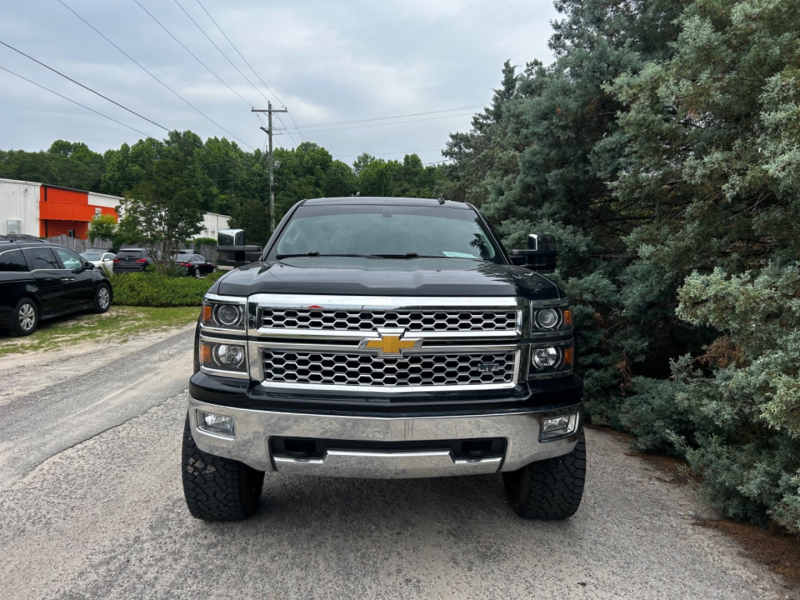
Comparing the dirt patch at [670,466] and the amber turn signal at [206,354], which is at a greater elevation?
the amber turn signal at [206,354]

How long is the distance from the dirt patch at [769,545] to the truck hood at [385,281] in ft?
5.82

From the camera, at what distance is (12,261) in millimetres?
9609

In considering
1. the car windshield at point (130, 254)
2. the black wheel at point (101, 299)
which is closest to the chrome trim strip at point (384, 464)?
the black wheel at point (101, 299)

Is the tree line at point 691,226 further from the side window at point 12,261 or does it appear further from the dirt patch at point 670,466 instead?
the side window at point 12,261

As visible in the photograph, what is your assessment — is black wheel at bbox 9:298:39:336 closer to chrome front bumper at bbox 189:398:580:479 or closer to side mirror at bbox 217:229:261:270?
side mirror at bbox 217:229:261:270

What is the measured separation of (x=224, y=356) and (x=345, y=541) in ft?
4.09

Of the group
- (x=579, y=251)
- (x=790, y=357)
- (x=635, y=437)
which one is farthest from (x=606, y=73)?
(x=790, y=357)

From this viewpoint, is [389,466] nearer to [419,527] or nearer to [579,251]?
[419,527]

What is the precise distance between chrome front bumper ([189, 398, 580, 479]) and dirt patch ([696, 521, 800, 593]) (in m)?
1.37

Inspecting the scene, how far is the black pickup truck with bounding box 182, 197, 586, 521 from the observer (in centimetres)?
259

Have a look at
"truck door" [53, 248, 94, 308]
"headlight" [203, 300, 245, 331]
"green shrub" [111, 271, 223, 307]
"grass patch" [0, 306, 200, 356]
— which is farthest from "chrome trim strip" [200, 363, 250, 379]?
"green shrub" [111, 271, 223, 307]

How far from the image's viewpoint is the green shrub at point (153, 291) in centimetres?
1489

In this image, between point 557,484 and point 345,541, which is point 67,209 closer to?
point 345,541

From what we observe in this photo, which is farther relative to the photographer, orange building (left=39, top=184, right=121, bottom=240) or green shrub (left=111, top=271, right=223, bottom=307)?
orange building (left=39, top=184, right=121, bottom=240)
